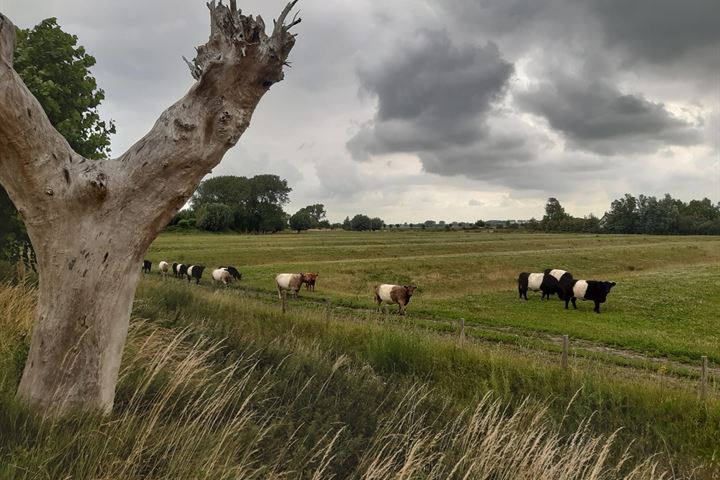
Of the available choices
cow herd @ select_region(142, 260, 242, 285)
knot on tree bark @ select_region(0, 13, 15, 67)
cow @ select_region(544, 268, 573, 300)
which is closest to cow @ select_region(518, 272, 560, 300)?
cow @ select_region(544, 268, 573, 300)

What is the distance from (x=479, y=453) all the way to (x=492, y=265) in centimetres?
3814

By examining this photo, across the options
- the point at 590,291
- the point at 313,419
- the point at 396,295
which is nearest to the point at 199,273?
the point at 396,295

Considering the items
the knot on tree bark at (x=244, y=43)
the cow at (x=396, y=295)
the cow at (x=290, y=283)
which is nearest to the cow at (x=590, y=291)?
the cow at (x=396, y=295)

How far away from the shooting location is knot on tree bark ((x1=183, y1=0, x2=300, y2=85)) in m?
4.29

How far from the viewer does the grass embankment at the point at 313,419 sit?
324cm

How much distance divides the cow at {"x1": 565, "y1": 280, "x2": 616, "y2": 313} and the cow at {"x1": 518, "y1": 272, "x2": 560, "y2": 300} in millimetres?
1724

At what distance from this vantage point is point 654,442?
710cm

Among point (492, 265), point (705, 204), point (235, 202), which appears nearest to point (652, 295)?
point (492, 265)

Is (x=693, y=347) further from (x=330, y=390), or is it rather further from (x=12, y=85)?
(x=12, y=85)

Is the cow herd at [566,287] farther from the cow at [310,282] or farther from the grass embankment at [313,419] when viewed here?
the grass embankment at [313,419]

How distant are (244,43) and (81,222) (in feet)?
7.13

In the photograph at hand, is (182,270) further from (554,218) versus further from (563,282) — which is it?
(554,218)

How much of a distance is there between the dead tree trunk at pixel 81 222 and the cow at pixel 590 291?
2233 centimetres

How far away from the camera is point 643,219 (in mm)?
138875
